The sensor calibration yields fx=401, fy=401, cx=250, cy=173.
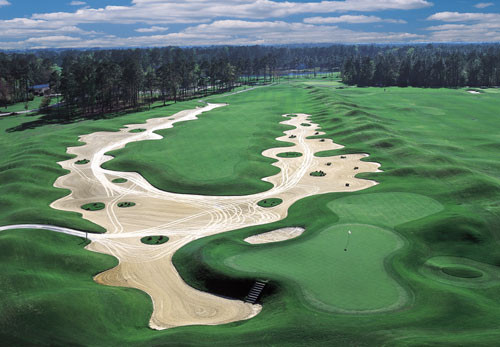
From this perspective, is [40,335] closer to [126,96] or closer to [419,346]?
[419,346]

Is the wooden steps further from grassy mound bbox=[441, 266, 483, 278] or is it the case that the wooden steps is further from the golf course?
grassy mound bbox=[441, 266, 483, 278]

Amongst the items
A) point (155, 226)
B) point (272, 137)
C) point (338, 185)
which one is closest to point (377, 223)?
point (338, 185)

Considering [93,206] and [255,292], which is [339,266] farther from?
[93,206]

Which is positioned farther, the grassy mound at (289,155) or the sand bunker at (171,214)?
the grassy mound at (289,155)

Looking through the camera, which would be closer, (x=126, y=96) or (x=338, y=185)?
(x=338, y=185)

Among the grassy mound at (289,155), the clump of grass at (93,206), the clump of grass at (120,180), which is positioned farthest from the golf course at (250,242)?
the clump of grass at (120,180)

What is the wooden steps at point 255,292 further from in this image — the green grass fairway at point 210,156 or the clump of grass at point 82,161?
the clump of grass at point 82,161

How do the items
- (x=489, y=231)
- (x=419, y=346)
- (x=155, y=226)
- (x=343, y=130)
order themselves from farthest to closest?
1. (x=343, y=130)
2. (x=155, y=226)
3. (x=489, y=231)
4. (x=419, y=346)
